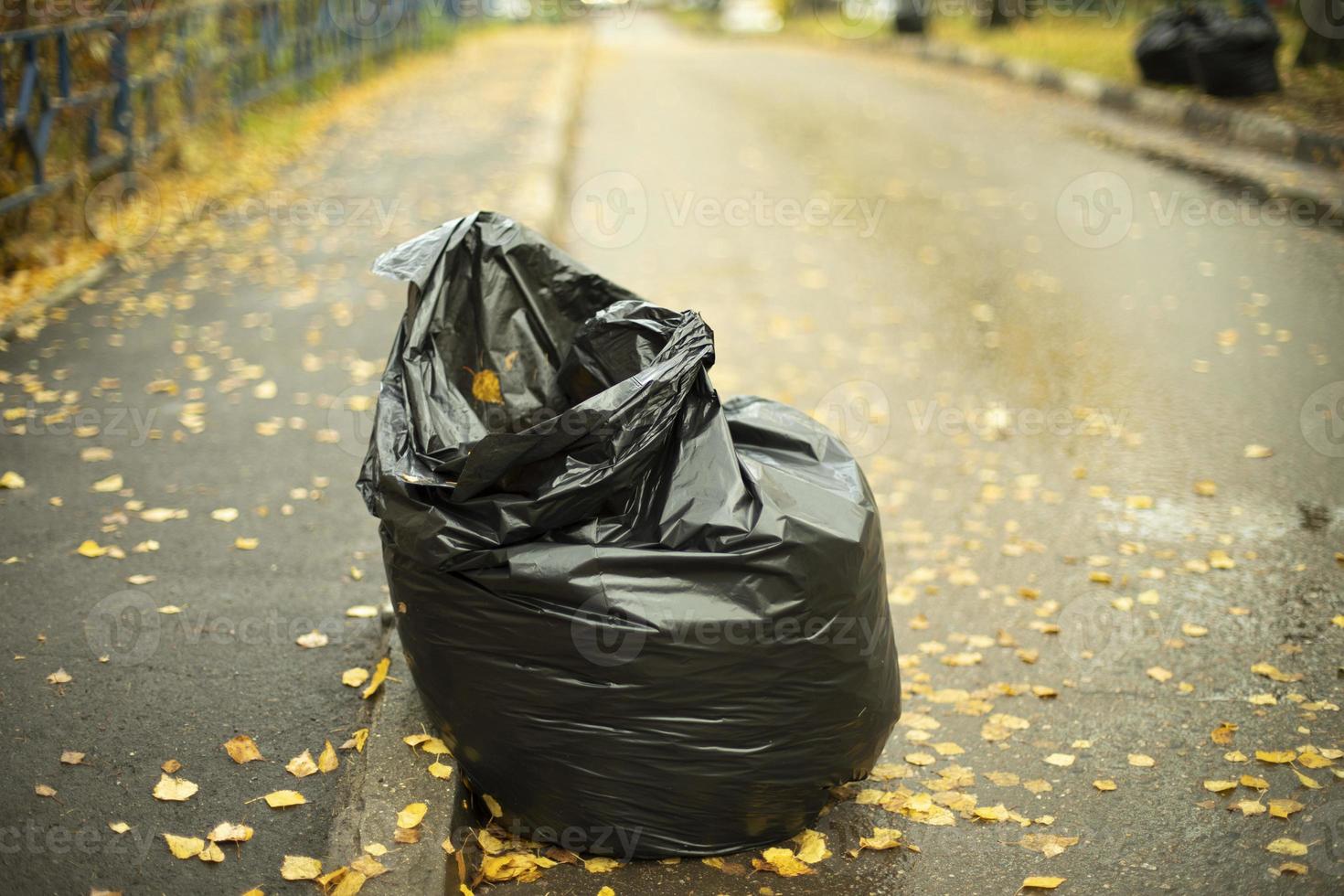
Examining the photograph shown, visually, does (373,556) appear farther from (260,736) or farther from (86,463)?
(86,463)

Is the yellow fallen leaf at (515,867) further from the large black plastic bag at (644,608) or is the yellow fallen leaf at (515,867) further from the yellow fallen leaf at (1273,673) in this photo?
the yellow fallen leaf at (1273,673)

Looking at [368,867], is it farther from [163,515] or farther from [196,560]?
[163,515]

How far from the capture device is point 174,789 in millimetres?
2680

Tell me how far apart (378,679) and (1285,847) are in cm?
227

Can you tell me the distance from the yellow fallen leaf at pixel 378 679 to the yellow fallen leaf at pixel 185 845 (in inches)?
24.6

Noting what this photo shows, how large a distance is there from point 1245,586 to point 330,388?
3860mm

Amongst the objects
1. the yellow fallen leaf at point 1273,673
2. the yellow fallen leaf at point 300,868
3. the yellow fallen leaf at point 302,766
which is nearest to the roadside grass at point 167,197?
the yellow fallen leaf at point 302,766

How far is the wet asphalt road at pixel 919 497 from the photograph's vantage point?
2.72 metres

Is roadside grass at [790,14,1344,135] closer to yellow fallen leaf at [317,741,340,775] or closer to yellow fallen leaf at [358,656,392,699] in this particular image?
yellow fallen leaf at [358,656,392,699]

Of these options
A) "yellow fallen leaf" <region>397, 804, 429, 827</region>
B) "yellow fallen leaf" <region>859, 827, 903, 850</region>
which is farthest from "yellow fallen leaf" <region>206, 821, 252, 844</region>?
"yellow fallen leaf" <region>859, 827, 903, 850</region>

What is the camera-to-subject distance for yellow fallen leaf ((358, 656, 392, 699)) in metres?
3.08

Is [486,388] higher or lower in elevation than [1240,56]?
lower

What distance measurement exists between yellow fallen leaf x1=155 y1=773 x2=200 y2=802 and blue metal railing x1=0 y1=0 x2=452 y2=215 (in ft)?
15.5

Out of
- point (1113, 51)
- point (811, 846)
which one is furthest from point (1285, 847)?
point (1113, 51)
